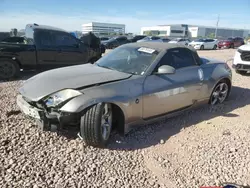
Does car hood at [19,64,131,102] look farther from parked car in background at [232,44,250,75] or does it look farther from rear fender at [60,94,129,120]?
parked car in background at [232,44,250,75]

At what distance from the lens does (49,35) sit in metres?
7.91

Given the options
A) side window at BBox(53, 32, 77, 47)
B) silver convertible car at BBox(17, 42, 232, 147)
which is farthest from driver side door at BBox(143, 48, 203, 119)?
side window at BBox(53, 32, 77, 47)

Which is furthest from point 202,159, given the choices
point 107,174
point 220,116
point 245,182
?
point 220,116

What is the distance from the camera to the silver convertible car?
311cm

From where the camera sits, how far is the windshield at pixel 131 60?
388 centimetres

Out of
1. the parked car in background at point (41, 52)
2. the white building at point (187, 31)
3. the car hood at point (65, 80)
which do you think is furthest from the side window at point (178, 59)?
the white building at point (187, 31)

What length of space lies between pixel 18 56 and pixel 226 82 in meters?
6.03

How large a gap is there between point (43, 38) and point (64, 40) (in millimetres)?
736

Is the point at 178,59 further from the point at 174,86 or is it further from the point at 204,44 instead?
the point at 204,44

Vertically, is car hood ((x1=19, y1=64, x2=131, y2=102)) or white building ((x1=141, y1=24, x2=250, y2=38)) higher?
white building ((x1=141, y1=24, x2=250, y2=38))

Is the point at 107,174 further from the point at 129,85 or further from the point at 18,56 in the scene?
the point at 18,56

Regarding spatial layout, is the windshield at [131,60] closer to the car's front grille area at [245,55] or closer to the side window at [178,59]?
the side window at [178,59]

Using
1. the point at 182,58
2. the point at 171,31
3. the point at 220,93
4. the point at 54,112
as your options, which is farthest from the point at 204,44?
the point at 171,31

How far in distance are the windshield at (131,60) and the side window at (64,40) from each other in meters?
4.13
